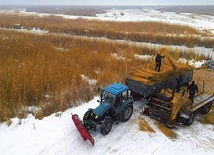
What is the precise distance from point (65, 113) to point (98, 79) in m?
3.71

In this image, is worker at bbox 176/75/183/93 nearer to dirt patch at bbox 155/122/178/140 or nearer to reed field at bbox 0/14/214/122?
reed field at bbox 0/14/214/122

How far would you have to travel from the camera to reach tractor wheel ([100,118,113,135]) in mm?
7294

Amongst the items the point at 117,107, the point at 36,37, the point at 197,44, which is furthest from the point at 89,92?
the point at 197,44

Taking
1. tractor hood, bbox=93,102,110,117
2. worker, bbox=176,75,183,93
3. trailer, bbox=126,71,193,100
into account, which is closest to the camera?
tractor hood, bbox=93,102,110,117

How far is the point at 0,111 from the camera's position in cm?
822

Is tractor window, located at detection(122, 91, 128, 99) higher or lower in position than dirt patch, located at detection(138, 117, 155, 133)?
higher

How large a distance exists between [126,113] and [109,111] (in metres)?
1.07

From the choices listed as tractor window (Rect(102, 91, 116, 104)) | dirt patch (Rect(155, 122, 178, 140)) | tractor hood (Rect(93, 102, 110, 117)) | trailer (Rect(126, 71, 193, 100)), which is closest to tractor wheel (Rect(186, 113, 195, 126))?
dirt patch (Rect(155, 122, 178, 140))

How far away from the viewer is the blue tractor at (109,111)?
292 inches

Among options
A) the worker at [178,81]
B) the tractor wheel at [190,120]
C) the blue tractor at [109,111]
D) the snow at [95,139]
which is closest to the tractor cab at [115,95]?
the blue tractor at [109,111]

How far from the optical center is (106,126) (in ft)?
24.4

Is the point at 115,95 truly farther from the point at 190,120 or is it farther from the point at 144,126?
the point at 190,120

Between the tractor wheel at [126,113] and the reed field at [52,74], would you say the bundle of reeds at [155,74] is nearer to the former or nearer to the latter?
the reed field at [52,74]

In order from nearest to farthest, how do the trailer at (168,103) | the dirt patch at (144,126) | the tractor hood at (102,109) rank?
the tractor hood at (102,109) → the dirt patch at (144,126) → the trailer at (168,103)
